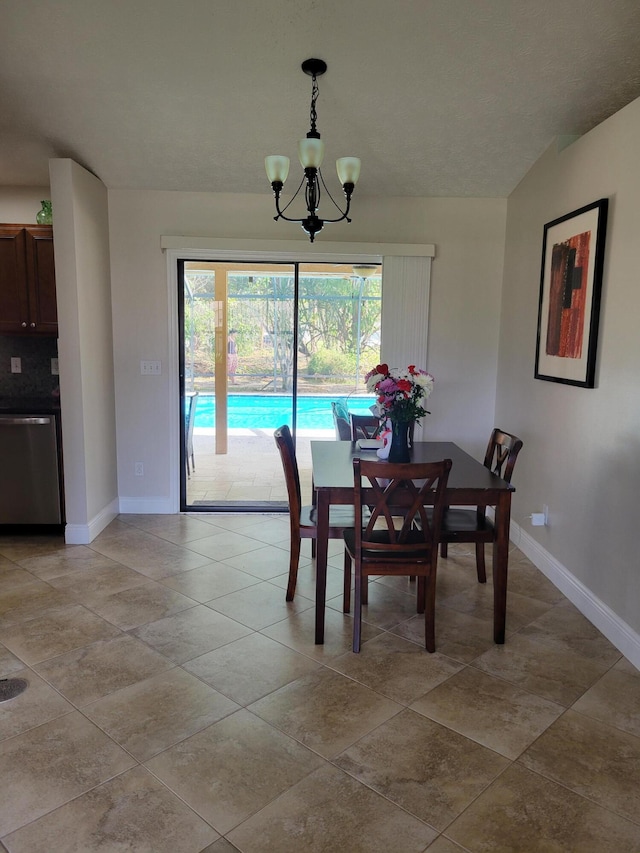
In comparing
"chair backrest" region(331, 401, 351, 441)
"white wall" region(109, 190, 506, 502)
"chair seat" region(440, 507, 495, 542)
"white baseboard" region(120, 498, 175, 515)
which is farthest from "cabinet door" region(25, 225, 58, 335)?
"chair seat" region(440, 507, 495, 542)

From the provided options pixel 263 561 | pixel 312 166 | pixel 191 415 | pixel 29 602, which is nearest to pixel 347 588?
pixel 263 561

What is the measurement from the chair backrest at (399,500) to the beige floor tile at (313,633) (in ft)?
1.52

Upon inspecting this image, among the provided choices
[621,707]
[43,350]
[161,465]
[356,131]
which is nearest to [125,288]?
[43,350]

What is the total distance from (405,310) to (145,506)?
2.60 metres

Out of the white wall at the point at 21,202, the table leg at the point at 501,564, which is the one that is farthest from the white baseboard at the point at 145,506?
the table leg at the point at 501,564

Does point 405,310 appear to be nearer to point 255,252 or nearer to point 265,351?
point 255,252

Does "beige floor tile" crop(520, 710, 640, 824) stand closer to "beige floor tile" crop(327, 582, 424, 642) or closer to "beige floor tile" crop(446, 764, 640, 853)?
"beige floor tile" crop(446, 764, 640, 853)

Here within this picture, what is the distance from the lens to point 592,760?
78.4 inches

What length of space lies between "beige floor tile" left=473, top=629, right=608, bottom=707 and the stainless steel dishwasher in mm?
3023

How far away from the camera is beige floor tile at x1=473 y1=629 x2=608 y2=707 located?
7.89 ft

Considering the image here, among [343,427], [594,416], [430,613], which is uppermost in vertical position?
[594,416]

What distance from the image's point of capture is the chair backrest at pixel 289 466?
2.95m

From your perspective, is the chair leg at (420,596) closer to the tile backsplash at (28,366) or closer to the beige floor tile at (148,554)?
the beige floor tile at (148,554)

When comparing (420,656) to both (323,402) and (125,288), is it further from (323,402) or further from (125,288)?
(125,288)
